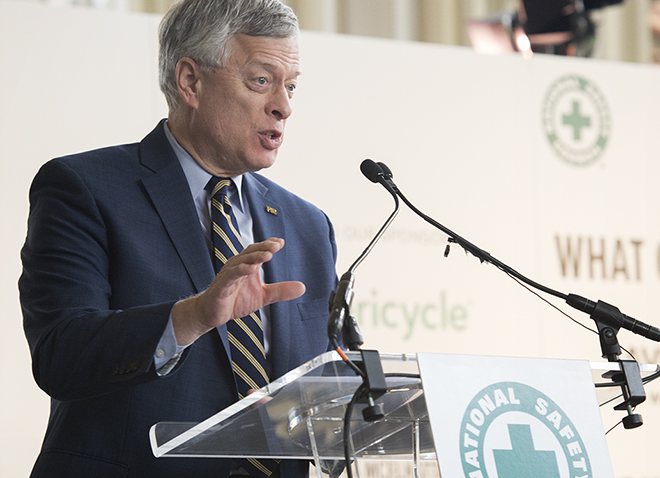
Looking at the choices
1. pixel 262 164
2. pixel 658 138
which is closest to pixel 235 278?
pixel 262 164

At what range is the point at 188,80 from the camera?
1810 mm

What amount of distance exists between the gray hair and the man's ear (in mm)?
14

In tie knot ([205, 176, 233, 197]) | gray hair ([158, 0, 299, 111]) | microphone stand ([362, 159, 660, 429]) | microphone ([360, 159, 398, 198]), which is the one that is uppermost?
gray hair ([158, 0, 299, 111])

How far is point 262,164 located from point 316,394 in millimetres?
694

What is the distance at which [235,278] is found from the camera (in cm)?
115

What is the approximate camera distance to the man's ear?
5.88 feet

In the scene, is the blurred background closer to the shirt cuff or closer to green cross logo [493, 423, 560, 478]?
the shirt cuff

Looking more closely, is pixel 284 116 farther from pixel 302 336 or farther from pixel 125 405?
pixel 125 405

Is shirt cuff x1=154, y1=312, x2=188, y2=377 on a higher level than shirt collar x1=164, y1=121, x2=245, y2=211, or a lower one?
lower

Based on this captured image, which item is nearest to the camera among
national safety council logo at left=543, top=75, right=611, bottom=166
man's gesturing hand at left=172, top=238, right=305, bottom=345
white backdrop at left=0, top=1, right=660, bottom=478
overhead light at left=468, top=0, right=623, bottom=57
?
man's gesturing hand at left=172, top=238, right=305, bottom=345

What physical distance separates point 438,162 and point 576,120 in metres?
0.72

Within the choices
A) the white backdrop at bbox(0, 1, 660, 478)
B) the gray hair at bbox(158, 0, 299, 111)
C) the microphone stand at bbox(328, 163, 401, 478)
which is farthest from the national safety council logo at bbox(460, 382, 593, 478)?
the white backdrop at bbox(0, 1, 660, 478)

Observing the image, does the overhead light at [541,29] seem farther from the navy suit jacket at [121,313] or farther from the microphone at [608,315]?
the microphone at [608,315]

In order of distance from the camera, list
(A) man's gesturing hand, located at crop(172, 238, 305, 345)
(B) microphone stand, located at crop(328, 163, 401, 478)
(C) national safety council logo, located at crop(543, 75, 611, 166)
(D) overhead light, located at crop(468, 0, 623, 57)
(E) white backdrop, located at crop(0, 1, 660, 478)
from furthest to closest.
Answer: (D) overhead light, located at crop(468, 0, 623, 57), (C) national safety council logo, located at crop(543, 75, 611, 166), (E) white backdrop, located at crop(0, 1, 660, 478), (A) man's gesturing hand, located at crop(172, 238, 305, 345), (B) microphone stand, located at crop(328, 163, 401, 478)
